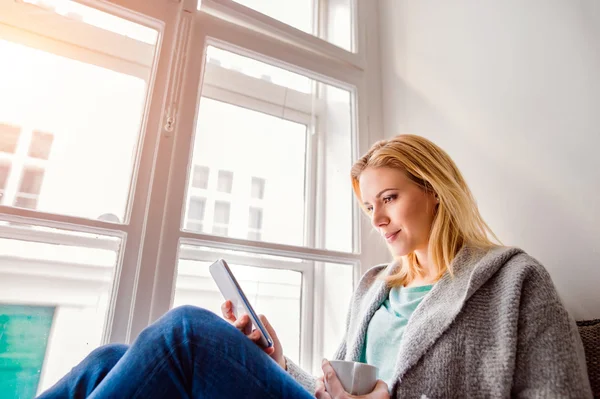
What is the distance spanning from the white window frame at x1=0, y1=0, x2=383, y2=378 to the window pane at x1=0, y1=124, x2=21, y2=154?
0.17 metres

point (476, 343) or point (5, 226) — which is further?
point (5, 226)

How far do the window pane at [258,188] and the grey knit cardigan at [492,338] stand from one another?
64 cm

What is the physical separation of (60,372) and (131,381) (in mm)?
539

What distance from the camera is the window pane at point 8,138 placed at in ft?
3.31

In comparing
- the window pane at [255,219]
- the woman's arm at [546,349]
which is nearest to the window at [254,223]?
the window pane at [255,219]

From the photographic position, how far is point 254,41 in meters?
1.35

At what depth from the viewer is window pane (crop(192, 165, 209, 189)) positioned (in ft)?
3.91

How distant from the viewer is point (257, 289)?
123 centimetres

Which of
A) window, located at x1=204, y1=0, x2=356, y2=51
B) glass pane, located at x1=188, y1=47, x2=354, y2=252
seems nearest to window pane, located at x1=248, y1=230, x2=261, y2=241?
glass pane, located at x1=188, y1=47, x2=354, y2=252

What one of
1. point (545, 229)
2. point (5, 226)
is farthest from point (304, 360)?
point (5, 226)

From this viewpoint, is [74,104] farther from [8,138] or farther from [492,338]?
[492,338]

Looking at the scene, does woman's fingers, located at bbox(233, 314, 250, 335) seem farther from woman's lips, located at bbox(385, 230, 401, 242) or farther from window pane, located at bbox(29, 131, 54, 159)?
window pane, located at bbox(29, 131, 54, 159)

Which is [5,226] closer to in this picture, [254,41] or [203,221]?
[203,221]

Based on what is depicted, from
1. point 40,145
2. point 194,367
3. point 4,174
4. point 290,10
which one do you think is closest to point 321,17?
point 290,10
